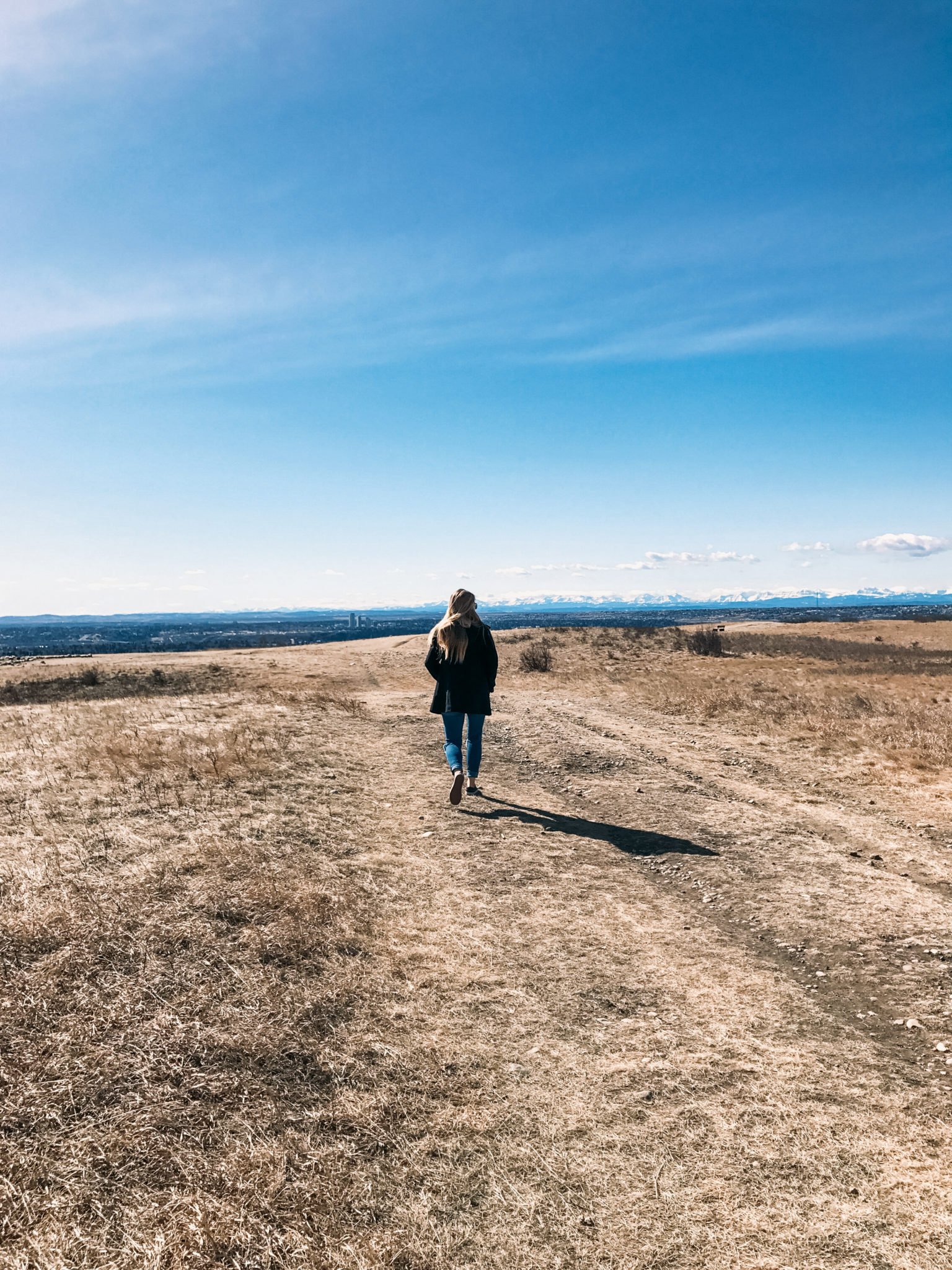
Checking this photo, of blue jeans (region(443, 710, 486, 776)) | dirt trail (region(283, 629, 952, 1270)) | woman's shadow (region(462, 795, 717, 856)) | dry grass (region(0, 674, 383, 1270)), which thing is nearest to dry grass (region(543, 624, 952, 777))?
dirt trail (region(283, 629, 952, 1270))

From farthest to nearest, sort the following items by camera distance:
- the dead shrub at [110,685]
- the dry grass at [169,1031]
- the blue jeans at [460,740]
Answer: the dead shrub at [110,685], the blue jeans at [460,740], the dry grass at [169,1031]

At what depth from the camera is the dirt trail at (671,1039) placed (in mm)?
3186

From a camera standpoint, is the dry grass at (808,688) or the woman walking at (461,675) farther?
the dry grass at (808,688)

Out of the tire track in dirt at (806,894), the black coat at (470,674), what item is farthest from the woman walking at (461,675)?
the tire track in dirt at (806,894)

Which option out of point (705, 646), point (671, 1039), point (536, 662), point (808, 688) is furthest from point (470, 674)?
point (705, 646)

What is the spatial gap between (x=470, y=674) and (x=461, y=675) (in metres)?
0.14

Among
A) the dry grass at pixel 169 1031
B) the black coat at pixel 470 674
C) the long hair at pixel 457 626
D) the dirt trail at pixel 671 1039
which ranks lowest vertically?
the dirt trail at pixel 671 1039

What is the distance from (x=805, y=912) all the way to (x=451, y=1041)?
Answer: 161 inches

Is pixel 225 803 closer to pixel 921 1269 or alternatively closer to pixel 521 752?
pixel 521 752

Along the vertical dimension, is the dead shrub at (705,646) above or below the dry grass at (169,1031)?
above

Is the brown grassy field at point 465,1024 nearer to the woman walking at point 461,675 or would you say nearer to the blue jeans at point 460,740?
the blue jeans at point 460,740

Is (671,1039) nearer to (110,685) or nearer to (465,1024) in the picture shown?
(465,1024)

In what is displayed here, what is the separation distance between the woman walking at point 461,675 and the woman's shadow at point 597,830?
2.16 ft

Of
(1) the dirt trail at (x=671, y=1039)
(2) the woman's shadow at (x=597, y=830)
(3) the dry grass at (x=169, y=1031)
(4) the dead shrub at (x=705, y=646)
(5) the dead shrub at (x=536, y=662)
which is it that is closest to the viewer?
(3) the dry grass at (x=169, y=1031)
